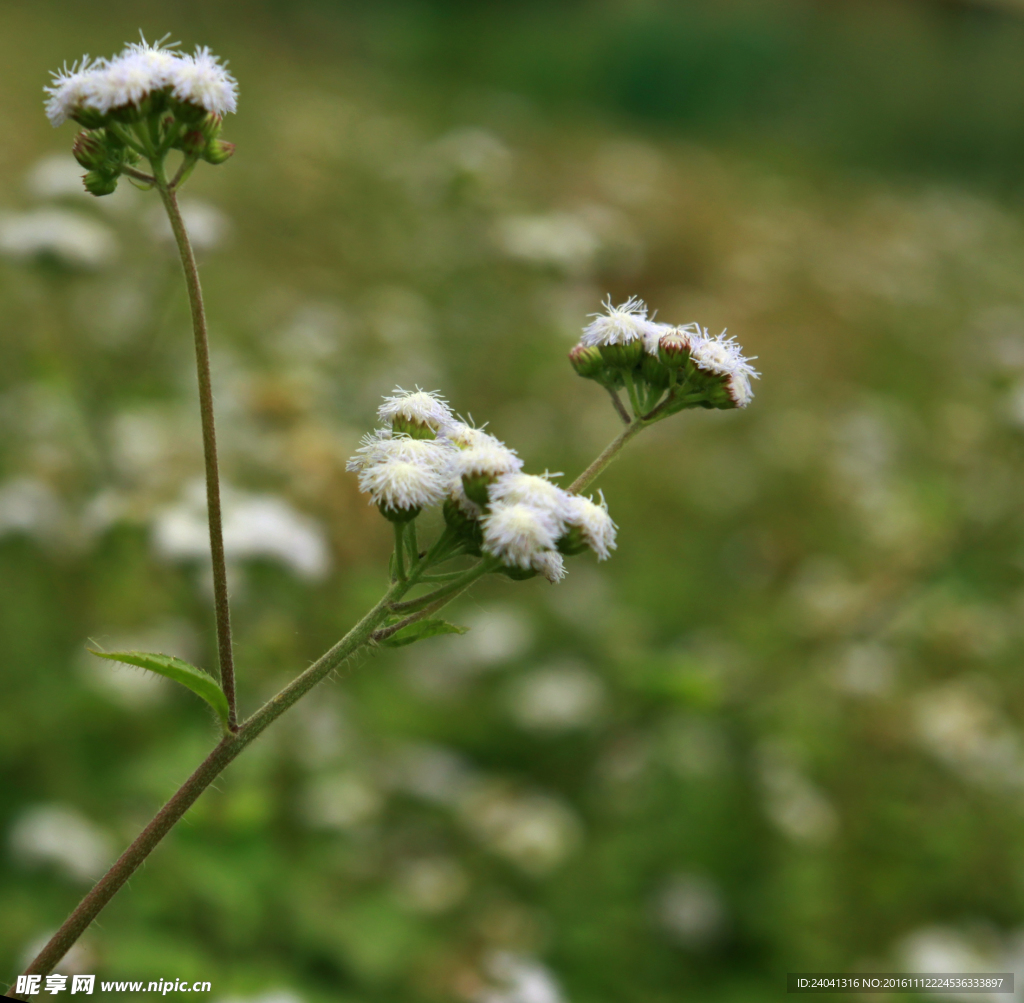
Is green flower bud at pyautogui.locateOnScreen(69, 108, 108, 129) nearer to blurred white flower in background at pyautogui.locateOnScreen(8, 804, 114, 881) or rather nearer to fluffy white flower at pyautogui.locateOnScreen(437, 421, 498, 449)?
fluffy white flower at pyautogui.locateOnScreen(437, 421, 498, 449)

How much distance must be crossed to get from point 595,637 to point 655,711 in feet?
3.42

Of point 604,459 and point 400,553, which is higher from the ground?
point 604,459

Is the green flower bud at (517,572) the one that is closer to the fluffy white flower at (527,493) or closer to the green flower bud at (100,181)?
the fluffy white flower at (527,493)

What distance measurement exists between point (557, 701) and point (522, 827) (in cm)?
86

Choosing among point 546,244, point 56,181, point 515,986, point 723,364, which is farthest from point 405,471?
point 546,244

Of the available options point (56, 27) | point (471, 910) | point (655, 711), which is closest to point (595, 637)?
point (655, 711)

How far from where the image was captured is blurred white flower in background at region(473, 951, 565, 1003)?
87.0 inches

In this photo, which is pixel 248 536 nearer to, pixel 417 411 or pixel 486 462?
pixel 417 411

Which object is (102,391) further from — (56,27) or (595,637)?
(56,27)

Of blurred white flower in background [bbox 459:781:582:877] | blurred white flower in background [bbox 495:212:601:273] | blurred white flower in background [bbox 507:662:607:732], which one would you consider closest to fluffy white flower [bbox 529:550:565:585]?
blurred white flower in background [bbox 459:781:582:877]

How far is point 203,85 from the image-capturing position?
4.35 feet

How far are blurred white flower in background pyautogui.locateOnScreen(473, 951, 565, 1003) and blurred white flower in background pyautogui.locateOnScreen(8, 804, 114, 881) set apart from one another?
1243 millimetres

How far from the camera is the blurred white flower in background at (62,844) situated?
285 centimetres

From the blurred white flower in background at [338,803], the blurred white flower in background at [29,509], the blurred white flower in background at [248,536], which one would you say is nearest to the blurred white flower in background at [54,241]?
the blurred white flower in background at [29,509]
